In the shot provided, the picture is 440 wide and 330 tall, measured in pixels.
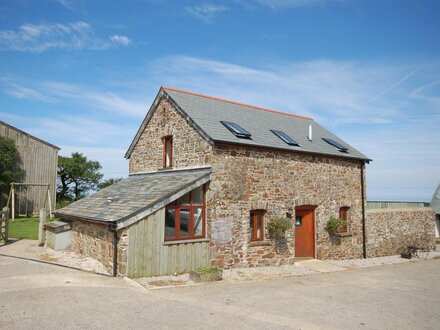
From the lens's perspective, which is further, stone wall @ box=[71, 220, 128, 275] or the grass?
the grass

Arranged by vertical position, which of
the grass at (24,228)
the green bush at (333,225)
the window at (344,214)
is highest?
the window at (344,214)

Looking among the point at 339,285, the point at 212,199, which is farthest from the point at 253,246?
the point at 339,285

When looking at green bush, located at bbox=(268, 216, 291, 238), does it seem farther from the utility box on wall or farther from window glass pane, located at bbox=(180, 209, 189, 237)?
the utility box on wall

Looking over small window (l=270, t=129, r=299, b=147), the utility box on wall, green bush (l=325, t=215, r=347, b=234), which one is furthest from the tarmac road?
small window (l=270, t=129, r=299, b=147)

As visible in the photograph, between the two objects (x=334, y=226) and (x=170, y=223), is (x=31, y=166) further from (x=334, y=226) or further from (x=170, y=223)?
(x=334, y=226)

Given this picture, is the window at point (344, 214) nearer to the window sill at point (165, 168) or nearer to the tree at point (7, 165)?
the window sill at point (165, 168)

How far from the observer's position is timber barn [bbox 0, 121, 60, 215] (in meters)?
27.0

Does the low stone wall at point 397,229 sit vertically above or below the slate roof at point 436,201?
below

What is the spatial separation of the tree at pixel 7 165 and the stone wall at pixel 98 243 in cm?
1293

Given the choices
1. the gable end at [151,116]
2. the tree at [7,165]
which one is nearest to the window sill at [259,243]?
the gable end at [151,116]

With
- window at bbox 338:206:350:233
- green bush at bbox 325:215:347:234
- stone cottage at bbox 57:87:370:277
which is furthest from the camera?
window at bbox 338:206:350:233

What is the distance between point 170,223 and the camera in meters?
12.5

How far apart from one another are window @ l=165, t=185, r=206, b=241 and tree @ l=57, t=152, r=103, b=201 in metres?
27.6

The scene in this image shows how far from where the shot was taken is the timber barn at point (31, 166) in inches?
1062
